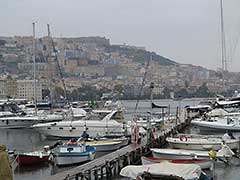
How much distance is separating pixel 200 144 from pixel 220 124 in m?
14.5

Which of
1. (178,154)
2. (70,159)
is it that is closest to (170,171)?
(178,154)

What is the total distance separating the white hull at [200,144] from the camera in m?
30.5

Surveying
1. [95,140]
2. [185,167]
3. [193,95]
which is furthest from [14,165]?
[193,95]

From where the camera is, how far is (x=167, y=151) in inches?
1068

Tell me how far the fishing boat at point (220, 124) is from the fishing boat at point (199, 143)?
12543 millimetres

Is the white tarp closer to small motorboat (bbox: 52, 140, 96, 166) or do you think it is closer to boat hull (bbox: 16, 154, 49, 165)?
small motorboat (bbox: 52, 140, 96, 166)

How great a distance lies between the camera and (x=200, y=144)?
31125mm

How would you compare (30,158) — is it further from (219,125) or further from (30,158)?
(219,125)

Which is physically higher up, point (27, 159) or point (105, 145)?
point (105, 145)

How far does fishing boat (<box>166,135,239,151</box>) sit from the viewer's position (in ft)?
100

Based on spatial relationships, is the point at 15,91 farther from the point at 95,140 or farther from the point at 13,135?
the point at 95,140

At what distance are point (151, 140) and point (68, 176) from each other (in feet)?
42.9

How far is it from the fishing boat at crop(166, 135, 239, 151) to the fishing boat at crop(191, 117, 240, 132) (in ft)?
41.2

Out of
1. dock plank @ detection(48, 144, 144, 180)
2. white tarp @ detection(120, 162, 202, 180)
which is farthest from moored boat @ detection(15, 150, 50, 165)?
white tarp @ detection(120, 162, 202, 180)
